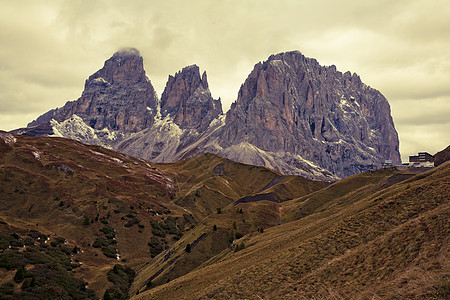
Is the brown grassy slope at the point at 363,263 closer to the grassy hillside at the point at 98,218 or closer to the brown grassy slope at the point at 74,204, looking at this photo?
the grassy hillside at the point at 98,218

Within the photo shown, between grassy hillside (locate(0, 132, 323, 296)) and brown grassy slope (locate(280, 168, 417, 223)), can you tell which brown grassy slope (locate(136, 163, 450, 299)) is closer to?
grassy hillside (locate(0, 132, 323, 296))

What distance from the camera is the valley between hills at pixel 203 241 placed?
3067 centimetres

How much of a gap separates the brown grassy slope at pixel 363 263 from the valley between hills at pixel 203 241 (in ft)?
0.46

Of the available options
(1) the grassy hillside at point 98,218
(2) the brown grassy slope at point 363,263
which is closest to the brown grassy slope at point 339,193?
(1) the grassy hillside at point 98,218

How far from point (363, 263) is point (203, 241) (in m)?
49.9

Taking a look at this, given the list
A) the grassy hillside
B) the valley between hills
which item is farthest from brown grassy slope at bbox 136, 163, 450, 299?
the grassy hillside

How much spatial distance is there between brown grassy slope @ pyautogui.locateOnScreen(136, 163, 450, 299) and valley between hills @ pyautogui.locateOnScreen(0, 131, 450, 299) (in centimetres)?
14

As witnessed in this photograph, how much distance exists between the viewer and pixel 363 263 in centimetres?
3194

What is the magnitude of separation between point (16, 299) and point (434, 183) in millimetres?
60291

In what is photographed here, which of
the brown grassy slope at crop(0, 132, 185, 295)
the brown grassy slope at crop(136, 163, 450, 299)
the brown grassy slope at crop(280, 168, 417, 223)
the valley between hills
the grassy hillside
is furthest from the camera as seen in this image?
the brown grassy slope at crop(280, 168, 417, 223)

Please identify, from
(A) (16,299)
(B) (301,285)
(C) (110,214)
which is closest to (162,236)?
(C) (110,214)

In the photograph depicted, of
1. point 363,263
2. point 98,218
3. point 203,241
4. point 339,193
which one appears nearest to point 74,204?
point 98,218

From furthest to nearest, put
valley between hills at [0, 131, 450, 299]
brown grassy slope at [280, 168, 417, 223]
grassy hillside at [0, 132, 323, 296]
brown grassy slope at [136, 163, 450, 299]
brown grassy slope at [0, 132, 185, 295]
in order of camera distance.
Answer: brown grassy slope at [280, 168, 417, 223] → brown grassy slope at [0, 132, 185, 295] → grassy hillside at [0, 132, 323, 296] → valley between hills at [0, 131, 450, 299] → brown grassy slope at [136, 163, 450, 299]

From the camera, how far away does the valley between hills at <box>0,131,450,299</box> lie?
3067 cm
